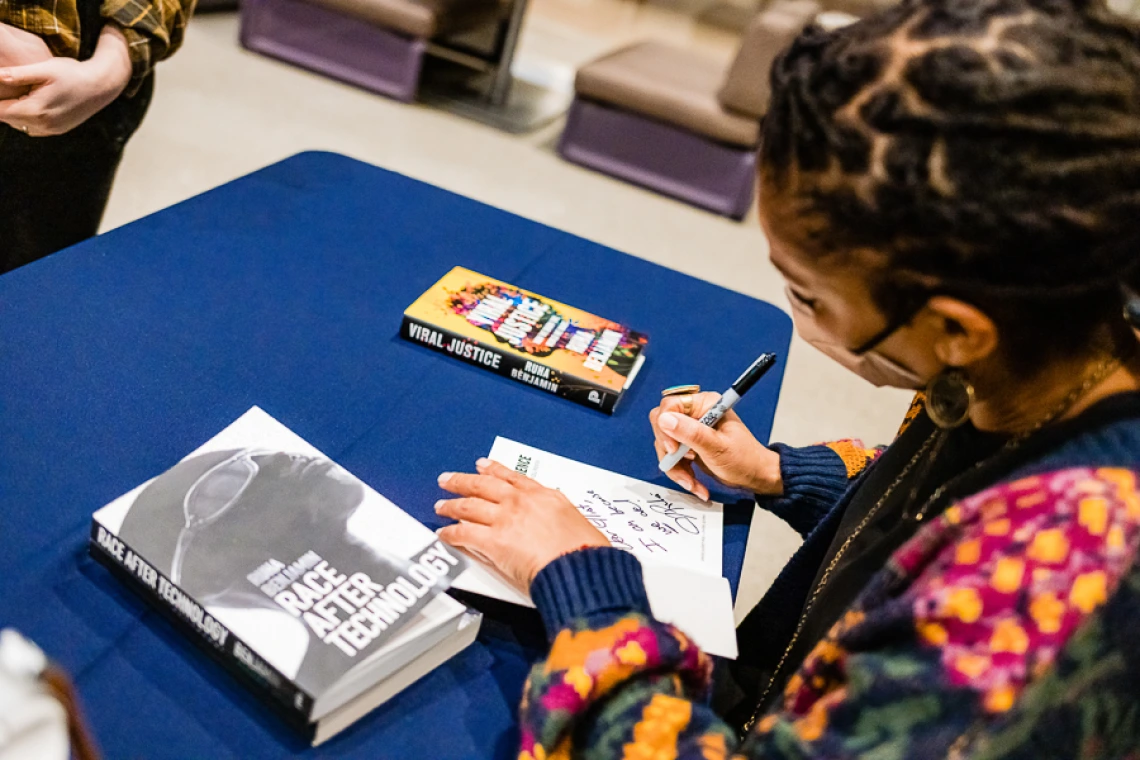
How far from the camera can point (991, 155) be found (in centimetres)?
50

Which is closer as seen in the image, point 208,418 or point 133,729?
point 133,729

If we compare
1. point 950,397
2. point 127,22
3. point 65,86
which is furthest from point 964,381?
point 127,22

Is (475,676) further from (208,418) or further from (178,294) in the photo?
(178,294)

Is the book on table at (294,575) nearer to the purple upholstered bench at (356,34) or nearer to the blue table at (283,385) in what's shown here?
the blue table at (283,385)

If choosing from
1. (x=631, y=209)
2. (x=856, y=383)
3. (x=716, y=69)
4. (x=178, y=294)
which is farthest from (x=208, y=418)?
(x=716, y=69)

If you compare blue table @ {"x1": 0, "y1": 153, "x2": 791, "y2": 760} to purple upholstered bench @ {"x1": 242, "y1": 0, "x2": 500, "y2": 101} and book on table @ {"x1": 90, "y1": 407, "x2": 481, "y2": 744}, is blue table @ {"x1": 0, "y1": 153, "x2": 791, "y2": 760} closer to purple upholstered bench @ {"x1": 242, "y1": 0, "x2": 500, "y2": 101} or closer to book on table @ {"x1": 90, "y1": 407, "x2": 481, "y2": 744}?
book on table @ {"x1": 90, "y1": 407, "x2": 481, "y2": 744}

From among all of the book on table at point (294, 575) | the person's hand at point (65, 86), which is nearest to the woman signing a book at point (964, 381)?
the book on table at point (294, 575)

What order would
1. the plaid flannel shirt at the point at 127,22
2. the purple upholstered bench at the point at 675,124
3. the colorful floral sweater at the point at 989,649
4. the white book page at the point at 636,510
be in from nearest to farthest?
the colorful floral sweater at the point at 989,649
the white book page at the point at 636,510
the plaid flannel shirt at the point at 127,22
the purple upholstered bench at the point at 675,124

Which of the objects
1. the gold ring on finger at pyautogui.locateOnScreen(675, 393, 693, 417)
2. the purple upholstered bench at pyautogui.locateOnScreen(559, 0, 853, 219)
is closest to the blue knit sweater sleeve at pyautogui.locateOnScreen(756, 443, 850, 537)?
the gold ring on finger at pyautogui.locateOnScreen(675, 393, 693, 417)

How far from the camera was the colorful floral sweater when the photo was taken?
1.56 feet

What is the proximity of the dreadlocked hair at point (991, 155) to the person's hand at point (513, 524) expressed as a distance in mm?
355

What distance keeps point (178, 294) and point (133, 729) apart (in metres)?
0.60

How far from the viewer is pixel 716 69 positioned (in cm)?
374

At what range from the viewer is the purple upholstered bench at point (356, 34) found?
11.9 feet
